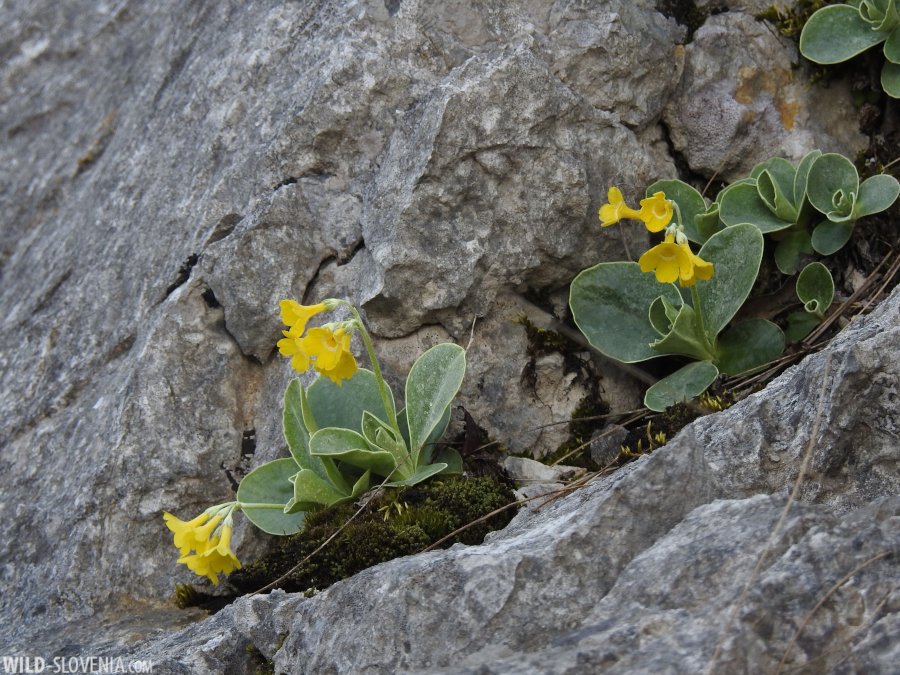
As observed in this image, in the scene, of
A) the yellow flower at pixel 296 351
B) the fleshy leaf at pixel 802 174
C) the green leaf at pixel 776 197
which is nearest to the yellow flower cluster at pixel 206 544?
the yellow flower at pixel 296 351

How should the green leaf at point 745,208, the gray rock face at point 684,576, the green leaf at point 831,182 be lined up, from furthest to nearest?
1. the green leaf at point 745,208
2. the green leaf at point 831,182
3. the gray rock face at point 684,576

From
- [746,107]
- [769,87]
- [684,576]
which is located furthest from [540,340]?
[684,576]

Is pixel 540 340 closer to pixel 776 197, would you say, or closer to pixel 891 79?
pixel 776 197

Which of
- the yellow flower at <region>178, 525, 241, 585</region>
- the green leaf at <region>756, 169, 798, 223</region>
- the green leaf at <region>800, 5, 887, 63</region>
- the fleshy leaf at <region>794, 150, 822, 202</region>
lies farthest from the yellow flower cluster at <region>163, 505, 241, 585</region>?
the green leaf at <region>800, 5, 887, 63</region>

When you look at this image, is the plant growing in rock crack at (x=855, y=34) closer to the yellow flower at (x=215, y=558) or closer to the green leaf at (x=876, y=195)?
the green leaf at (x=876, y=195)

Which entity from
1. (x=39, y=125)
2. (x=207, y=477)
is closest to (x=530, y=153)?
(x=207, y=477)

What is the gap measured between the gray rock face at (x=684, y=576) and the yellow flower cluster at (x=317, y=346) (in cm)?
75

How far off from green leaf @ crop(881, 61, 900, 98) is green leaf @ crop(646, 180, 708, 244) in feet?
2.88

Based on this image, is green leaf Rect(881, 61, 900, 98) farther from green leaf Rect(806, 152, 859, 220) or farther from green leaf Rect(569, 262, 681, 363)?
green leaf Rect(569, 262, 681, 363)

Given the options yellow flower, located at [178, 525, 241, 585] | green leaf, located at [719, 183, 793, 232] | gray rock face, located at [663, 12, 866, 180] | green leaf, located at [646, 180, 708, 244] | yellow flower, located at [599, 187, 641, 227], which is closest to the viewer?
yellow flower, located at [178, 525, 241, 585]

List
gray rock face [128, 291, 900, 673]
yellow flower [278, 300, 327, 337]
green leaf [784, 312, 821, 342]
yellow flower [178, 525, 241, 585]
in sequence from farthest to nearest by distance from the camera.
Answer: green leaf [784, 312, 821, 342] < yellow flower [278, 300, 327, 337] < yellow flower [178, 525, 241, 585] < gray rock face [128, 291, 900, 673]

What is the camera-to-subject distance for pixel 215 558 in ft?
9.98

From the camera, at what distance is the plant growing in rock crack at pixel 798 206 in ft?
11.5

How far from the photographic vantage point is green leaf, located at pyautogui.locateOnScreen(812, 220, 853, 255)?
3.60m
